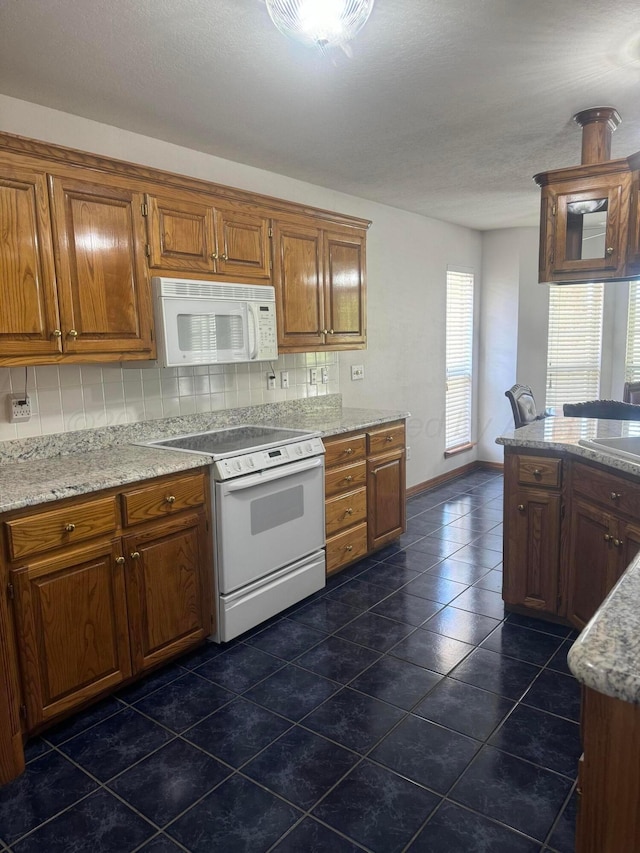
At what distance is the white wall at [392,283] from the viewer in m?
2.95

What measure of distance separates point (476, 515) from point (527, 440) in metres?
2.05

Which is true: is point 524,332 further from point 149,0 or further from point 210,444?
point 149,0

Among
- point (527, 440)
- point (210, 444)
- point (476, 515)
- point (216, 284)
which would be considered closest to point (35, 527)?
point (210, 444)

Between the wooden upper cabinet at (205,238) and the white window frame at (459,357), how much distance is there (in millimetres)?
2968

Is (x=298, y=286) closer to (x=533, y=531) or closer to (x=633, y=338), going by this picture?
(x=533, y=531)

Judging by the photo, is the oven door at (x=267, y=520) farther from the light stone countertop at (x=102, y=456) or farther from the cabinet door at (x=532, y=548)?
the cabinet door at (x=532, y=548)

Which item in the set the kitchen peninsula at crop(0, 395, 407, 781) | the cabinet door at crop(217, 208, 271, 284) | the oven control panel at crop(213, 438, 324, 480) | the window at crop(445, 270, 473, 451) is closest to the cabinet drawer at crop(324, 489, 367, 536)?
the oven control panel at crop(213, 438, 324, 480)

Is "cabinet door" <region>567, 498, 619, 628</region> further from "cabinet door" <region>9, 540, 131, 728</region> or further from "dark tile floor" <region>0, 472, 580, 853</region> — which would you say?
"cabinet door" <region>9, 540, 131, 728</region>

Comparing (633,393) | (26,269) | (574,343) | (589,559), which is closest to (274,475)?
(26,269)

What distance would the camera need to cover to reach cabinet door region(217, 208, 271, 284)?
9.98ft

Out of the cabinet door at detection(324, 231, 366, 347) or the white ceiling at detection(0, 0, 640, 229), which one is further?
the cabinet door at detection(324, 231, 366, 347)

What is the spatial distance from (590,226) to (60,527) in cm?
287

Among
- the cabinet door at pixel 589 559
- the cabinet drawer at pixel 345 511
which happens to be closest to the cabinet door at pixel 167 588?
the cabinet drawer at pixel 345 511

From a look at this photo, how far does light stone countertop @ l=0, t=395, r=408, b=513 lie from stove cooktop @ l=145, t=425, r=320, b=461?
9cm
